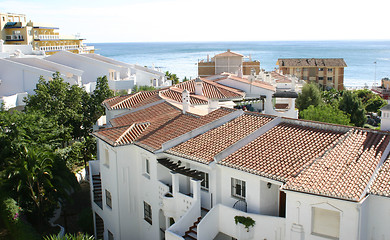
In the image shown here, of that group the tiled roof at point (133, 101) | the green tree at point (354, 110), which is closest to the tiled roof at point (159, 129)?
the tiled roof at point (133, 101)

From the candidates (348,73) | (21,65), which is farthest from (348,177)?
(348,73)

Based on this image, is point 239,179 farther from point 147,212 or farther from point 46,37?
point 46,37

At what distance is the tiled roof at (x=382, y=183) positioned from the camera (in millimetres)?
14609

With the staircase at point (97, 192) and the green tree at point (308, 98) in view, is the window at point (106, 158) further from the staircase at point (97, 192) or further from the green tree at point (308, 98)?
the green tree at point (308, 98)

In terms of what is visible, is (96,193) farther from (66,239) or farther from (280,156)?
(280,156)

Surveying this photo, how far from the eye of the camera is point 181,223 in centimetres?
1873

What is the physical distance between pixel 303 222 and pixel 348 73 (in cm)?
17559

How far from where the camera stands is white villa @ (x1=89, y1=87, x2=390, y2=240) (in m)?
15.1

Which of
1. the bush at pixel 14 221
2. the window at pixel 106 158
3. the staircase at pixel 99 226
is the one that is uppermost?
the window at pixel 106 158

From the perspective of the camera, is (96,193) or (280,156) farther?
(96,193)

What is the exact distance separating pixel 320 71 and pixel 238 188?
320 feet

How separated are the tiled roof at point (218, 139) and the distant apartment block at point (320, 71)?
292 feet

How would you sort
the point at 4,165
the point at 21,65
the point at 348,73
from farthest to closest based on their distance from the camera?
the point at 348,73, the point at 21,65, the point at 4,165

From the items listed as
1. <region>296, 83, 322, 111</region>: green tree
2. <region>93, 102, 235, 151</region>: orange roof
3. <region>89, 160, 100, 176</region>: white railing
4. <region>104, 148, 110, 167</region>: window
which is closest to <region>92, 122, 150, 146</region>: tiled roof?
<region>93, 102, 235, 151</region>: orange roof
